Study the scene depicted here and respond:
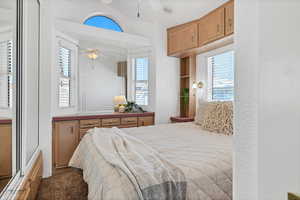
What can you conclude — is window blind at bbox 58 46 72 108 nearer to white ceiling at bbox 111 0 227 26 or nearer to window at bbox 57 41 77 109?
window at bbox 57 41 77 109

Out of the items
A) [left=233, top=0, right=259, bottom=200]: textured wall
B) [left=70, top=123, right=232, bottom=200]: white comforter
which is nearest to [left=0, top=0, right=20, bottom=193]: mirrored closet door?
[left=70, top=123, right=232, bottom=200]: white comforter

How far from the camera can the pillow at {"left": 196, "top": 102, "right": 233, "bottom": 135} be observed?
233 centimetres

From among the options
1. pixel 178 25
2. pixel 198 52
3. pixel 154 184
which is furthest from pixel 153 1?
pixel 154 184

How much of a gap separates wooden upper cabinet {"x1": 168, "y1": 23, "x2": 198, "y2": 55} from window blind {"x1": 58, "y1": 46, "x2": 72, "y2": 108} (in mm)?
2189

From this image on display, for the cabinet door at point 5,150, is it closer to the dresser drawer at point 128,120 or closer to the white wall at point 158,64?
the dresser drawer at point 128,120

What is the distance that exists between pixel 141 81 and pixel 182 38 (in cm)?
137

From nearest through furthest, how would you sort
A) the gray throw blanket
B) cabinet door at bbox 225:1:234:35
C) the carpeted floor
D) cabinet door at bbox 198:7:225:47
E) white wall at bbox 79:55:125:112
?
the gray throw blanket < the carpeted floor < cabinet door at bbox 225:1:234:35 < cabinet door at bbox 198:7:225:47 < white wall at bbox 79:55:125:112

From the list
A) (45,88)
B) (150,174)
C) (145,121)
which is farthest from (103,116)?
(150,174)

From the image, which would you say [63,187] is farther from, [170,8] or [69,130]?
[170,8]

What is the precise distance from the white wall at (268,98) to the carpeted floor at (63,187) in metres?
2.17

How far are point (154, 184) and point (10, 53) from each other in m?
1.40

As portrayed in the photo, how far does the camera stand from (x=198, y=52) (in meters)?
3.93

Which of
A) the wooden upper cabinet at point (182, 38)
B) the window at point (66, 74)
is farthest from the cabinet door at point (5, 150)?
the wooden upper cabinet at point (182, 38)

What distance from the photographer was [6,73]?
4.35 feet
